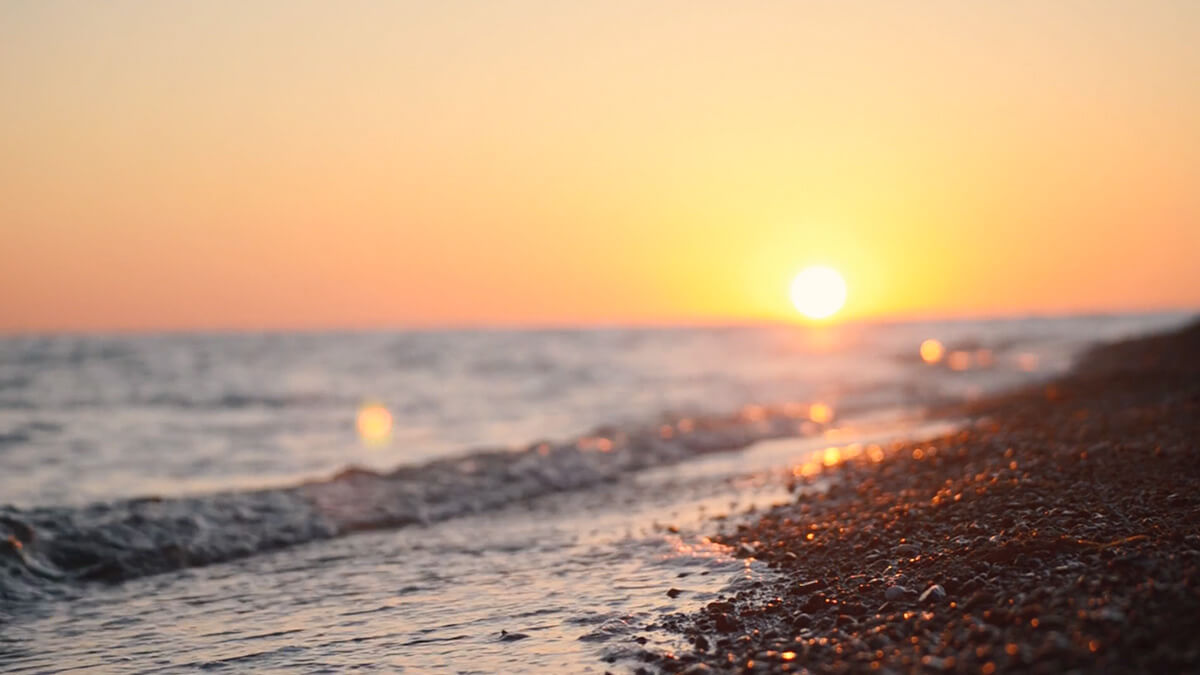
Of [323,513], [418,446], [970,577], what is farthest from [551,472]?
[970,577]

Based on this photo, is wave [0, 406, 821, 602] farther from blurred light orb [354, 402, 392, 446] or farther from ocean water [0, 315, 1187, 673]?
blurred light orb [354, 402, 392, 446]

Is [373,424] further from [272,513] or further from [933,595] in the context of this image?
[933,595]

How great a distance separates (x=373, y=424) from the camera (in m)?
25.5

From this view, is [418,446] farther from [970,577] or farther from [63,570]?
[970,577]

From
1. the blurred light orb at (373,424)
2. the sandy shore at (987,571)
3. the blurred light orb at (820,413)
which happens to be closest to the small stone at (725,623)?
the sandy shore at (987,571)

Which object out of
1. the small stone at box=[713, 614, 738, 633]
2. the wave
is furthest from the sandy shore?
the wave

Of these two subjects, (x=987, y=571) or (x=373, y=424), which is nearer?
(x=987, y=571)

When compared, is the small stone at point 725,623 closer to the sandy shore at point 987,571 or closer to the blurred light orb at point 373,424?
the sandy shore at point 987,571

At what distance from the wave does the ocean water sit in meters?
0.04

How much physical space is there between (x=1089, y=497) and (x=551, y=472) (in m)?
9.41

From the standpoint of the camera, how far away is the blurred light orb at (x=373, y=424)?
22.4 metres

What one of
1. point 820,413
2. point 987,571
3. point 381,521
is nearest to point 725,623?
point 987,571

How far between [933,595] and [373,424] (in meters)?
21.0

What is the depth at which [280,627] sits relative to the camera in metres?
7.62
